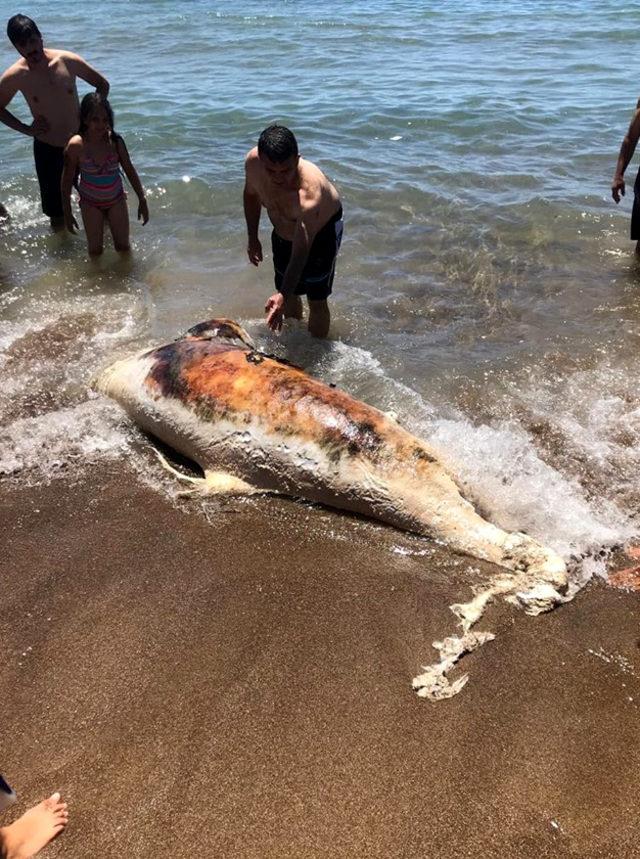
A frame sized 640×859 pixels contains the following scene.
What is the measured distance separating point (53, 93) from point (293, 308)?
3414 millimetres

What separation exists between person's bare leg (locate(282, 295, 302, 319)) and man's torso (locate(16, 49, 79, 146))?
3.23 meters

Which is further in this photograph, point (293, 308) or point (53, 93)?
point (53, 93)

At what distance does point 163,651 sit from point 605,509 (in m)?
2.35

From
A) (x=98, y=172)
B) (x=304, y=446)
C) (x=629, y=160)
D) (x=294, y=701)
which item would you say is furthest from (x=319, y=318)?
(x=629, y=160)

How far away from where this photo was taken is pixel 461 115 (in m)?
10.6

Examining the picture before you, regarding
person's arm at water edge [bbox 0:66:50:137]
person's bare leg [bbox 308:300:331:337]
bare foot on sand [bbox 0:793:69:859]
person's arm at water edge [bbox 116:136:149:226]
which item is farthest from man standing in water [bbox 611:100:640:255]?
bare foot on sand [bbox 0:793:69:859]

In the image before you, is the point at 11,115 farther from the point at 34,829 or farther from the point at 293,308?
the point at 34,829

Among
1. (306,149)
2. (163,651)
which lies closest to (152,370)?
(163,651)

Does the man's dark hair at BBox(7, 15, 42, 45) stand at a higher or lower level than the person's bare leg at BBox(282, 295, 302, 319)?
higher

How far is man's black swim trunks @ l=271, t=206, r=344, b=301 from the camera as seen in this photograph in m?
4.82

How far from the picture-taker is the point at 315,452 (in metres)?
3.52

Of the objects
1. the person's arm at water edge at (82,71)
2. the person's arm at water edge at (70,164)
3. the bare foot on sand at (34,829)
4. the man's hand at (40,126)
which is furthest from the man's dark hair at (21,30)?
the bare foot on sand at (34,829)

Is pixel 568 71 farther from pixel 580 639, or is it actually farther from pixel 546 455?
pixel 580 639

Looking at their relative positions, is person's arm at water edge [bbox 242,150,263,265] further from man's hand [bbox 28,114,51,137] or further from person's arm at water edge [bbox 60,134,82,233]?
man's hand [bbox 28,114,51,137]
